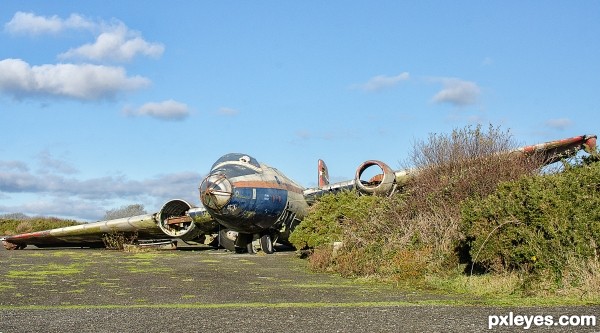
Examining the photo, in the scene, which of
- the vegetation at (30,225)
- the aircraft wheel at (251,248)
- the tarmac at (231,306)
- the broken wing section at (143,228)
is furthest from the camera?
the vegetation at (30,225)

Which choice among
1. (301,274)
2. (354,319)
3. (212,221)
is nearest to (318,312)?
(354,319)

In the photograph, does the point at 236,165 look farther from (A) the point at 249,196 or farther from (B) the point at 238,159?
(A) the point at 249,196

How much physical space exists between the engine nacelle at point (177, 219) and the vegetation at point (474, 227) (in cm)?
830

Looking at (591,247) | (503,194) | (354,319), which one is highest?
(503,194)

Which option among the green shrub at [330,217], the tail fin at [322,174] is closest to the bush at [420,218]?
the green shrub at [330,217]

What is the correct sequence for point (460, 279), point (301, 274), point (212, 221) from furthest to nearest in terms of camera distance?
point (212, 221) → point (301, 274) → point (460, 279)

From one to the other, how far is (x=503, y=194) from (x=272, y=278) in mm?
5533

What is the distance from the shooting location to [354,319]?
7.82 metres

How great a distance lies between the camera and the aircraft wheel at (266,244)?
25109 millimetres

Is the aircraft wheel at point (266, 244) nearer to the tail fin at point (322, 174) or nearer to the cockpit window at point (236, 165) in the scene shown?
the cockpit window at point (236, 165)

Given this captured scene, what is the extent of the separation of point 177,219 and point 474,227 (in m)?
17.3

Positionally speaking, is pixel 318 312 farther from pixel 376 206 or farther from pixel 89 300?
pixel 376 206

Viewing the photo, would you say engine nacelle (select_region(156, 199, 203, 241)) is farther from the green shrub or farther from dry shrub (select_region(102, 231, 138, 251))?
the green shrub

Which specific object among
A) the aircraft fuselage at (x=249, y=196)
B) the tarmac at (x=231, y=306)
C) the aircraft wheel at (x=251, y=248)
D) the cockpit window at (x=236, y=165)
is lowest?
the tarmac at (x=231, y=306)
